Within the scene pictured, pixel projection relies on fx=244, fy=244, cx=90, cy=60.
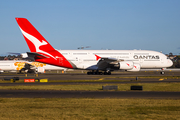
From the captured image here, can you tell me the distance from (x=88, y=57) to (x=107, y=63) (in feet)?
16.3

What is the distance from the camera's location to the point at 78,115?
1375cm

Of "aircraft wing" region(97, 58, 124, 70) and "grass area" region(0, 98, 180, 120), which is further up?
"aircraft wing" region(97, 58, 124, 70)

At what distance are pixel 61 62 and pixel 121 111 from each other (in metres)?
42.5

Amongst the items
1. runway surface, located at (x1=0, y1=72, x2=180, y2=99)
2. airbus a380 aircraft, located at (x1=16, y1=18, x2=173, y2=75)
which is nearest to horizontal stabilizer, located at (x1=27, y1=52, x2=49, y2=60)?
airbus a380 aircraft, located at (x1=16, y1=18, x2=173, y2=75)

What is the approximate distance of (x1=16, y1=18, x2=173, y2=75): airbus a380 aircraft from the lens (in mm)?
53625

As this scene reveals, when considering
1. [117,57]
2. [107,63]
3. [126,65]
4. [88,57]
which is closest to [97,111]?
[126,65]

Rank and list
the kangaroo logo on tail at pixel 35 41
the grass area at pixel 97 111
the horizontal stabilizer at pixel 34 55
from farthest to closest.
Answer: the horizontal stabilizer at pixel 34 55, the kangaroo logo on tail at pixel 35 41, the grass area at pixel 97 111

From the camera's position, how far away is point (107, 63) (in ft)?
187

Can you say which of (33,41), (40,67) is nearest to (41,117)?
(33,41)

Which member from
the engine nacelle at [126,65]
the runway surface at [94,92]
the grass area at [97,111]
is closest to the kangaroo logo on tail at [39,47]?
the runway surface at [94,92]

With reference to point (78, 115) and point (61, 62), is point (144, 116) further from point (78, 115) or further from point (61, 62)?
point (61, 62)

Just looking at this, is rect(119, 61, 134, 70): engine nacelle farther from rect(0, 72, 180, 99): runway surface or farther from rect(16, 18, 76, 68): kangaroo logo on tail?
rect(16, 18, 76, 68): kangaroo logo on tail

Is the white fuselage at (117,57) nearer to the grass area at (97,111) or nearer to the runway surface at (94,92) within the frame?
the runway surface at (94,92)

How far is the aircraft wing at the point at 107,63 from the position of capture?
183ft
